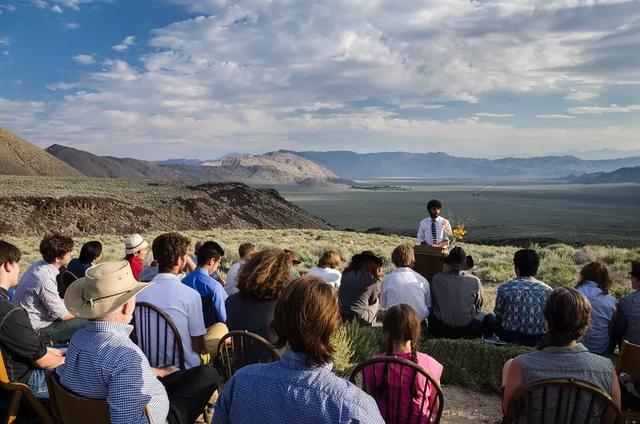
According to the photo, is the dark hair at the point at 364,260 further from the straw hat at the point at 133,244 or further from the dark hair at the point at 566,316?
the dark hair at the point at 566,316

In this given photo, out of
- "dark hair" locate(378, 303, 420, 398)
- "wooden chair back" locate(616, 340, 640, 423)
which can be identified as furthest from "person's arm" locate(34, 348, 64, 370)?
"wooden chair back" locate(616, 340, 640, 423)

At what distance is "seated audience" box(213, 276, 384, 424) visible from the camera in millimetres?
2090

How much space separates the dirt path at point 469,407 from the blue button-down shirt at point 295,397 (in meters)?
2.93

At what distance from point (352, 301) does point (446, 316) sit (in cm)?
112

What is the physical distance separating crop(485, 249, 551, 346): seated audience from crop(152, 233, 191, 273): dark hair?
10.7ft

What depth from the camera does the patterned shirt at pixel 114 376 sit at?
8.89 feet

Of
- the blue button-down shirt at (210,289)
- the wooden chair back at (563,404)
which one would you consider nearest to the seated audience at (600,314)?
the wooden chair back at (563,404)

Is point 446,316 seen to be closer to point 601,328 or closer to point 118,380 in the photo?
point 601,328

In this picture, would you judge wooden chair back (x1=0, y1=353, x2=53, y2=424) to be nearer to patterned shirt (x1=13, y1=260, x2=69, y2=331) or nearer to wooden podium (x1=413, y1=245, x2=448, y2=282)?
patterned shirt (x1=13, y1=260, x2=69, y2=331)

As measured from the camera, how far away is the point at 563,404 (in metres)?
2.91

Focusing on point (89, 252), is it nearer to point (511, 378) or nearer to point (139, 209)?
point (511, 378)

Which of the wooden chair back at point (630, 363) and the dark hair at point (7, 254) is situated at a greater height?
the dark hair at point (7, 254)

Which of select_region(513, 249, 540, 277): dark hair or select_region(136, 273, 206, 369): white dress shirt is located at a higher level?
select_region(513, 249, 540, 277): dark hair

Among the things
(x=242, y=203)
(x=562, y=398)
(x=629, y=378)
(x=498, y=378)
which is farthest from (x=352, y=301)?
(x=242, y=203)
